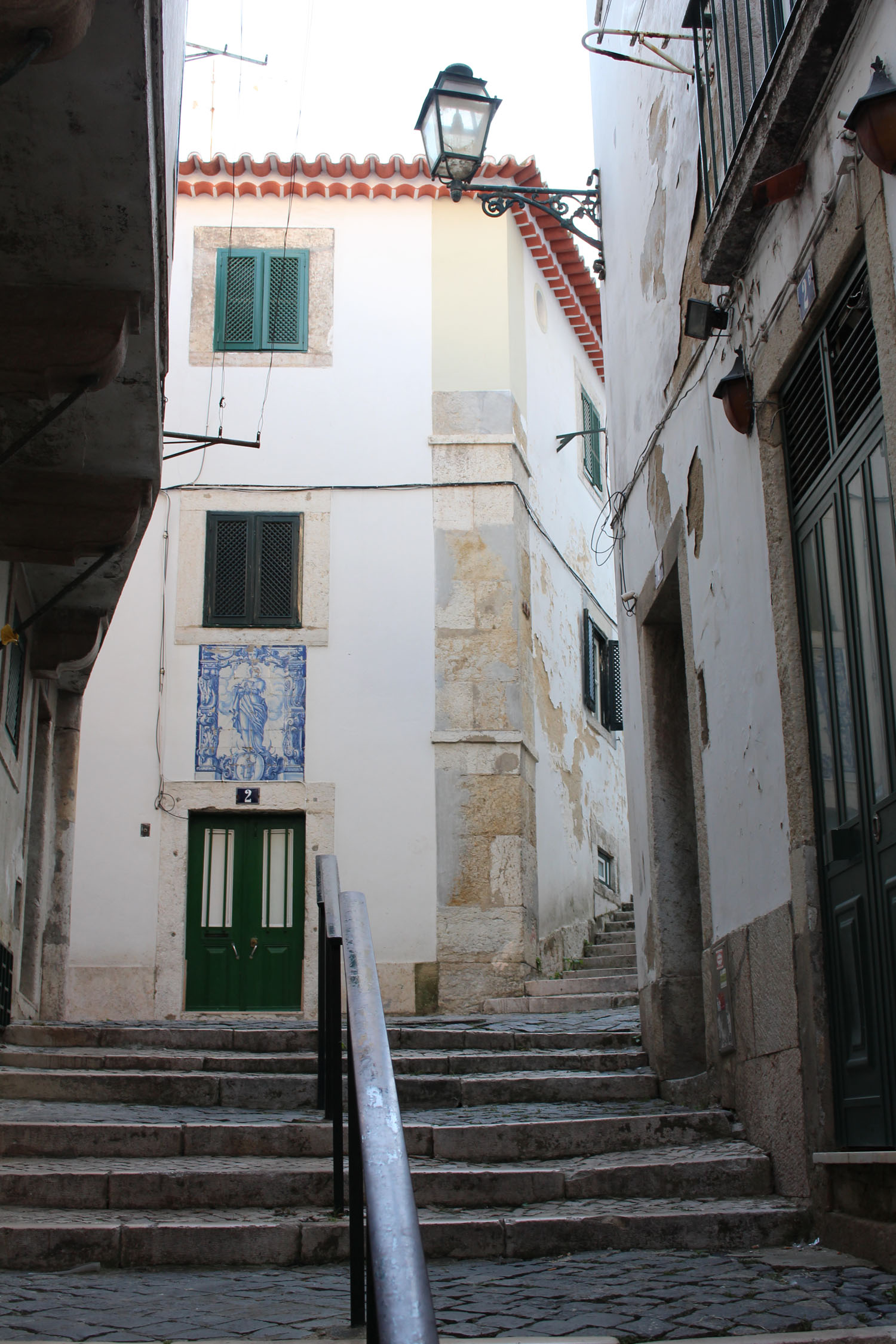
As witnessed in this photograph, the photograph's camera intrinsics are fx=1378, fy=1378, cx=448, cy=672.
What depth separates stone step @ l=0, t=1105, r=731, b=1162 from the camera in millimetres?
5062

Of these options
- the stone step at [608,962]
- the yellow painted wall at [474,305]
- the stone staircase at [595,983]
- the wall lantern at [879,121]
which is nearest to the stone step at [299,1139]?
the wall lantern at [879,121]

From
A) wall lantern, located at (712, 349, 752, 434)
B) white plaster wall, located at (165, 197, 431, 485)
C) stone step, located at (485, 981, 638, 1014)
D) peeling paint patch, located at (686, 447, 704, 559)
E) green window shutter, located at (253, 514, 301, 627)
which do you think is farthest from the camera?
white plaster wall, located at (165, 197, 431, 485)

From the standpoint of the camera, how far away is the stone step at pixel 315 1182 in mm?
4500

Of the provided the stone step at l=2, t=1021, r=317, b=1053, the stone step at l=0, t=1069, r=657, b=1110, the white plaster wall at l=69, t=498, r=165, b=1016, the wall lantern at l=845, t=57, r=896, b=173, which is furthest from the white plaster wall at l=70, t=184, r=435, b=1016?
the wall lantern at l=845, t=57, r=896, b=173

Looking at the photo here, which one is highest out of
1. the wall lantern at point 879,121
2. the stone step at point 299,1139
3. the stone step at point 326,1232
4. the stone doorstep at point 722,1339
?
the wall lantern at point 879,121

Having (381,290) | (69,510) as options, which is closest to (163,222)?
(69,510)

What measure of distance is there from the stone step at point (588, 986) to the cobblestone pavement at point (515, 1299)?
631 cm

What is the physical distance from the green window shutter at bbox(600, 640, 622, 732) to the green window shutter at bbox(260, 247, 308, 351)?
18.1 feet

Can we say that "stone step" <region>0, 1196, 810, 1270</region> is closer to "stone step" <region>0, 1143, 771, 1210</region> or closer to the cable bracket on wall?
"stone step" <region>0, 1143, 771, 1210</region>

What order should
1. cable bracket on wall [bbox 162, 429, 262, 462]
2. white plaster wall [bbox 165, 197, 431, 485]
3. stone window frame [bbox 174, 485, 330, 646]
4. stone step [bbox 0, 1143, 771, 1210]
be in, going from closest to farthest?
stone step [bbox 0, 1143, 771, 1210] → cable bracket on wall [bbox 162, 429, 262, 462] → stone window frame [bbox 174, 485, 330, 646] → white plaster wall [bbox 165, 197, 431, 485]

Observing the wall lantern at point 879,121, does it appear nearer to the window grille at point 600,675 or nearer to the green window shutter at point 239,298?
the green window shutter at point 239,298

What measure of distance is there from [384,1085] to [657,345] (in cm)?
531

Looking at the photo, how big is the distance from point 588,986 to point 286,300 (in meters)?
7.54

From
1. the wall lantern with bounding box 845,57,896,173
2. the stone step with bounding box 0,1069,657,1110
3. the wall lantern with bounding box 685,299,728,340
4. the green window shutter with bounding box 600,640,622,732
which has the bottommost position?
the stone step with bounding box 0,1069,657,1110
